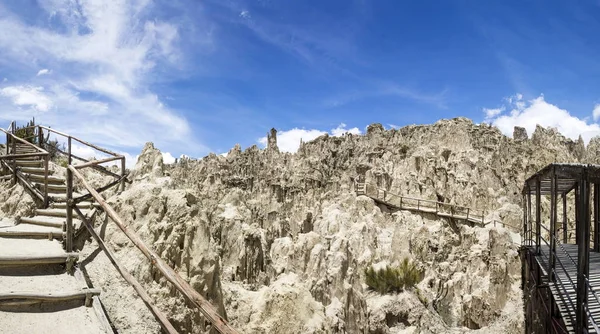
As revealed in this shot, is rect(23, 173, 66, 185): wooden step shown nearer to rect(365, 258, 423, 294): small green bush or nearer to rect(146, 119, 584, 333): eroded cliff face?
rect(146, 119, 584, 333): eroded cliff face

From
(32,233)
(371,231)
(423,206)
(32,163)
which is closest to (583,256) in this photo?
(32,233)

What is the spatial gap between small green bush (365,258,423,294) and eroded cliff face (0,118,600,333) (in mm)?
456

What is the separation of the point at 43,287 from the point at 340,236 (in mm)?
10185

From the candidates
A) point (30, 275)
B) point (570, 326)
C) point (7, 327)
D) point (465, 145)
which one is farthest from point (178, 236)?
point (465, 145)

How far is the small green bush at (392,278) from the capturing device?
15930mm

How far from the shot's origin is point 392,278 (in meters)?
16.1

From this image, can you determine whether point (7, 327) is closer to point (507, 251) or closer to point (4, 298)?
Result: point (4, 298)

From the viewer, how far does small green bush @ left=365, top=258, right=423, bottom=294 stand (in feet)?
52.3

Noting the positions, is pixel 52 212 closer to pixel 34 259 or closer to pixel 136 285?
pixel 34 259

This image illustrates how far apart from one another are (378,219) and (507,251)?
30.5 ft

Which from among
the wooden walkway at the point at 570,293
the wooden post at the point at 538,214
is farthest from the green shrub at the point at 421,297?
the wooden walkway at the point at 570,293

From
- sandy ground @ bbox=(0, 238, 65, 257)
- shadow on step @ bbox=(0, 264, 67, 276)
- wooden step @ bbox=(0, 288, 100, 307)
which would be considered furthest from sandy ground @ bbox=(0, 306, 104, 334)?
sandy ground @ bbox=(0, 238, 65, 257)

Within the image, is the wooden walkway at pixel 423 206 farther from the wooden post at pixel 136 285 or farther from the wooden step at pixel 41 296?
the wooden step at pixel 41 296

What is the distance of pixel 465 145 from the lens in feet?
98.7
